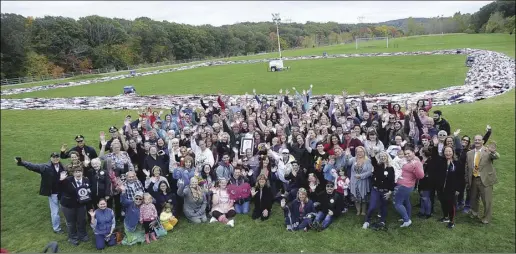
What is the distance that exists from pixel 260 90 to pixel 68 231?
22294 mm

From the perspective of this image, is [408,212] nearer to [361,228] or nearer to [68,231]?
[361,228]

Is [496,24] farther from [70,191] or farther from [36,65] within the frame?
[36,65]

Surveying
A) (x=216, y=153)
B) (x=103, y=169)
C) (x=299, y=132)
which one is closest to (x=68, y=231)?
(x=103, y=169)

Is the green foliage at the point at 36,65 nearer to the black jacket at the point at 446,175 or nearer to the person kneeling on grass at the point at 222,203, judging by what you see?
the person kneeling on grass at the point at 222,203

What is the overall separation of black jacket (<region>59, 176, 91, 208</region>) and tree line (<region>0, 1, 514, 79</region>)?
147 feet

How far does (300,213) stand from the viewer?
26.2 feet

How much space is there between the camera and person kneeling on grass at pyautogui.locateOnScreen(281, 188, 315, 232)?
7878mm

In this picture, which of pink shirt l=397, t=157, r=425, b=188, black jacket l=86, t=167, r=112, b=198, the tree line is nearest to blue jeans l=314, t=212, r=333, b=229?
pink shirt l=397, t=157, r=425, b=188

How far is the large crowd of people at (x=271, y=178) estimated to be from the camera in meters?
7.53

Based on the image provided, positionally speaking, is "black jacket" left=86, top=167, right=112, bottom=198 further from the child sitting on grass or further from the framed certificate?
the framed certificate

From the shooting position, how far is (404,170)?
738 centimetres

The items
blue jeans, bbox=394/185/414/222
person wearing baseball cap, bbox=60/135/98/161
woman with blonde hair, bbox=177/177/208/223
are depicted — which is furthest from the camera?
person wearing baseball cap, bbox=60/135/98/161

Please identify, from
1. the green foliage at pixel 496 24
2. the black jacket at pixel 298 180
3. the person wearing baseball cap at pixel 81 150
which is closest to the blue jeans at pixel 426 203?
the black jacket at pixel 298 180

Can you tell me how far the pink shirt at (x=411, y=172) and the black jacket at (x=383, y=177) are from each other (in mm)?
235
